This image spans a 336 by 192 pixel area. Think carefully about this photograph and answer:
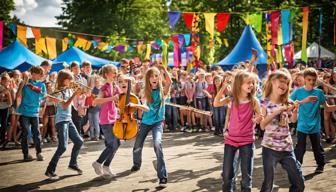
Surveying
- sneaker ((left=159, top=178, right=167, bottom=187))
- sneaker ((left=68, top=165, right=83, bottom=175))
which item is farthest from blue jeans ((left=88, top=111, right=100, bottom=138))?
sneaker ((left=159, top=178, right=167, bottom=187))

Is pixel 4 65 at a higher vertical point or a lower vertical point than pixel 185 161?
higher

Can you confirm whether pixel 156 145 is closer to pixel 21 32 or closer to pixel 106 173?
pixel 106 173

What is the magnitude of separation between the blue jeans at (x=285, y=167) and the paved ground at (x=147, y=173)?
135 centimetres

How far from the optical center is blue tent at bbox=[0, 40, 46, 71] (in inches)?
689

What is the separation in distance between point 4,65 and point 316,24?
38.0 m

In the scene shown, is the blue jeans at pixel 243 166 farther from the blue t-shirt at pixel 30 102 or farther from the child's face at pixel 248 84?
the blue t-shirt at pixel 30 102

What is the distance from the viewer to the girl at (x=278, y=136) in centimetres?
442

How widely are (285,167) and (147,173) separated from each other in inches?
121

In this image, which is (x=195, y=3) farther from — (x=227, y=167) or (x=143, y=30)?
(x=227, y=167)

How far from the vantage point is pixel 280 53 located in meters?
17.5

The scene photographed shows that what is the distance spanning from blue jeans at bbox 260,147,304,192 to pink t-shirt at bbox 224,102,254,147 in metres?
0.28

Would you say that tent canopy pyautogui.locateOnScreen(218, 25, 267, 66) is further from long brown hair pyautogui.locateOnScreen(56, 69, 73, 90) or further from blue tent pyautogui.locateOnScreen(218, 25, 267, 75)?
long brown hair pyautogui.locateOnScreen(56, 69, 73, 90)

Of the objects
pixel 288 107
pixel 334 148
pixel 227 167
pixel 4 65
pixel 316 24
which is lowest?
pixel 334 148

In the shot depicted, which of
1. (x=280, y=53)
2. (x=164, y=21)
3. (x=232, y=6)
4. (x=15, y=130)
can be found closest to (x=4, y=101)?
(x=15, y=130)
